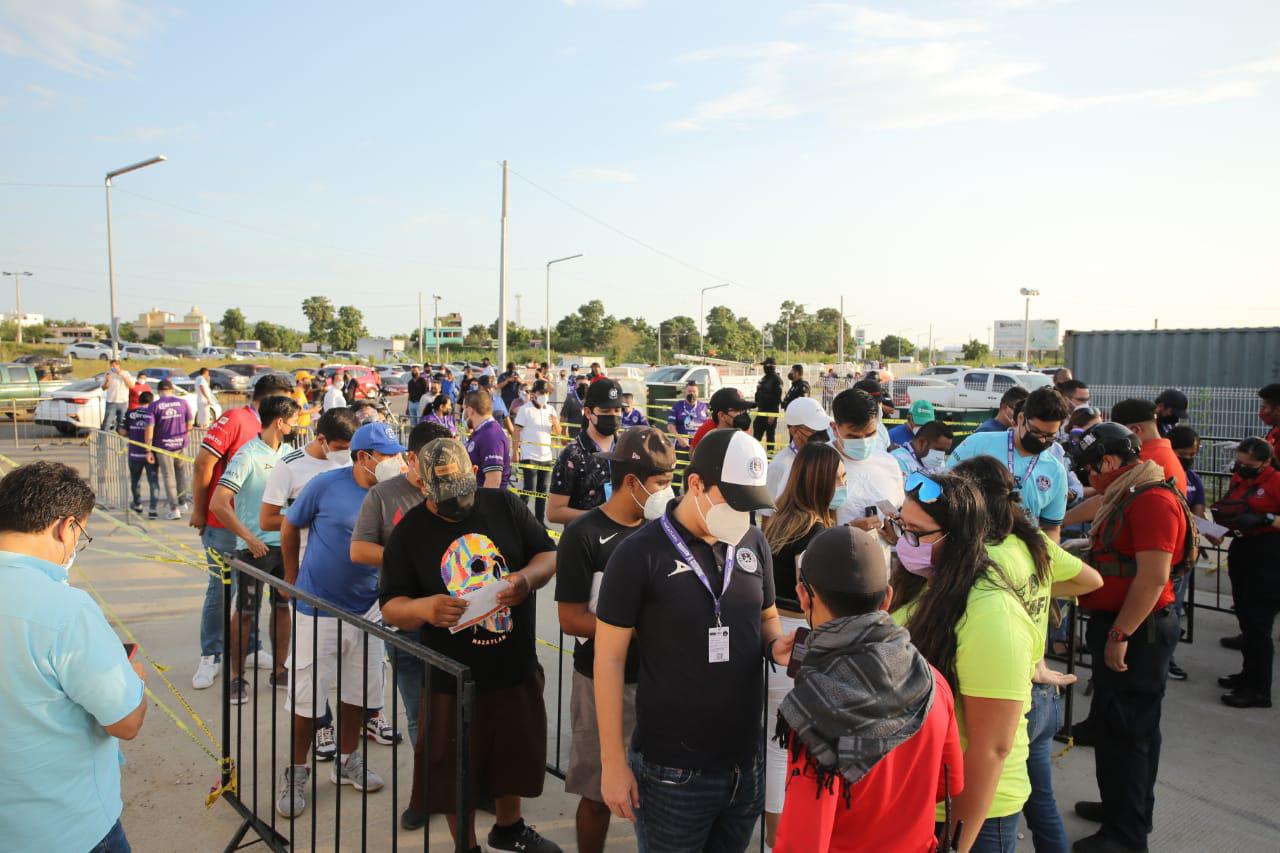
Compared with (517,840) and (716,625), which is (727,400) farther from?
(716,625)

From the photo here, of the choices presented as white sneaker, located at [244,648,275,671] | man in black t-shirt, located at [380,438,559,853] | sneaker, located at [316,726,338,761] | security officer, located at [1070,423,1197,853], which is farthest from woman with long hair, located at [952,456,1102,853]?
white sneaker, located at [244,648,275,671]

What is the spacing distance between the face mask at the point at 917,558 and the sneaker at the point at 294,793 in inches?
119

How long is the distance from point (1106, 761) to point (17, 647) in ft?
13.7

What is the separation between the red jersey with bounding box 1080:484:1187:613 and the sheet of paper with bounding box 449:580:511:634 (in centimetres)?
280

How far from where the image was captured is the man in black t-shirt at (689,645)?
2.37m

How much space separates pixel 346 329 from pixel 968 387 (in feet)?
251

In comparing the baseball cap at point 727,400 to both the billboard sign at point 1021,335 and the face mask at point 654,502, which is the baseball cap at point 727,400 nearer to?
the face mask at point 654,502

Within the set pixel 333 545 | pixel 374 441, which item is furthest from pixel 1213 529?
pixel 333 545

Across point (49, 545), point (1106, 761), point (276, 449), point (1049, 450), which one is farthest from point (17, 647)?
point (1049, 450)

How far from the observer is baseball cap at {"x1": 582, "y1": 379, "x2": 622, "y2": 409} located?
5578 mm

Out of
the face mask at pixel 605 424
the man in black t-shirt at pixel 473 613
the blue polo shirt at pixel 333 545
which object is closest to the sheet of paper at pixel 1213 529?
the face mask at pixel 605 424

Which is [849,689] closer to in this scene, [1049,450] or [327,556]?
[327,556]

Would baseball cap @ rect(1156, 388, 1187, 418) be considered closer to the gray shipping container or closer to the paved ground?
the paved ground

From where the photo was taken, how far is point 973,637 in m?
2.25
